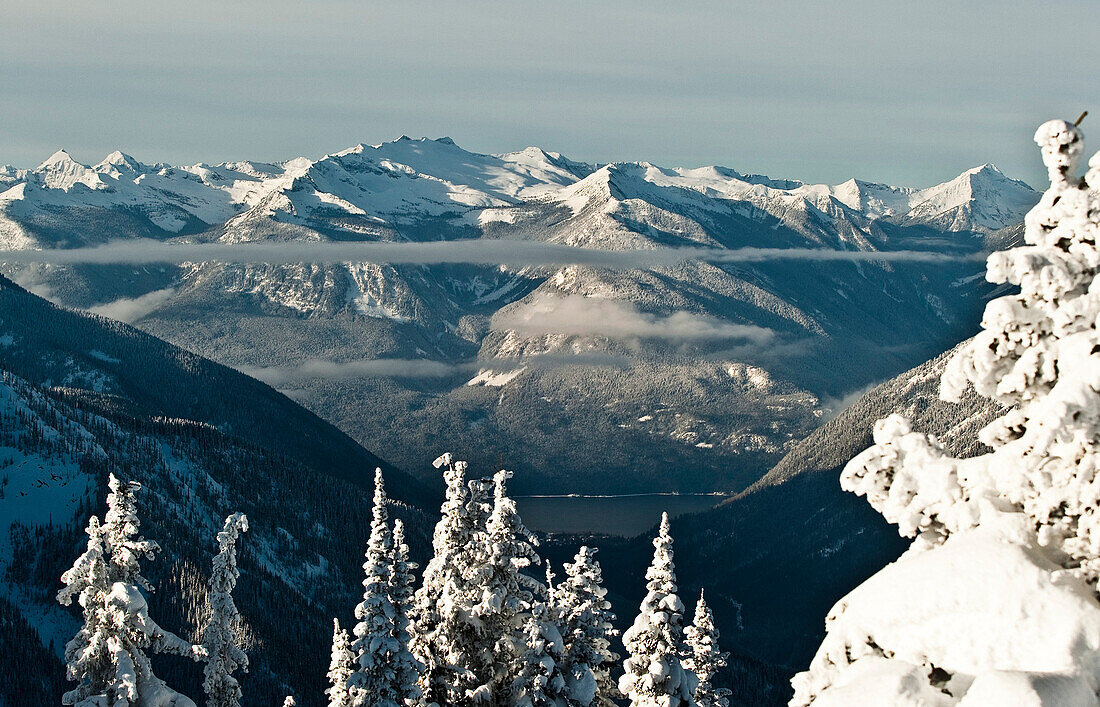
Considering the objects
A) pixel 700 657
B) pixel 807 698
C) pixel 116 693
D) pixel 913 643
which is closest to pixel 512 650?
pixel 116 693

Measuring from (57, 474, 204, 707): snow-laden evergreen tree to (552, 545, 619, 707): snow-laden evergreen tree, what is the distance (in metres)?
12.3

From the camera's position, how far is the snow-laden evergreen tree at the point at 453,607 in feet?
111

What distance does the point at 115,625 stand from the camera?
106 ft

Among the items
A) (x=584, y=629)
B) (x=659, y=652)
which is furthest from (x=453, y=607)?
(x=659, y=652)

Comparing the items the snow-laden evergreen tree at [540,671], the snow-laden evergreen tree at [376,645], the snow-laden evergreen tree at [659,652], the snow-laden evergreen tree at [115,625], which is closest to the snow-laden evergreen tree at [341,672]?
the snow-laden evergreen tree at [376,645]

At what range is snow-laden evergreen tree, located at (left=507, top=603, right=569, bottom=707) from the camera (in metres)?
33.4

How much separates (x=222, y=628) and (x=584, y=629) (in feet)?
45.2

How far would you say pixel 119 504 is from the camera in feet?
110

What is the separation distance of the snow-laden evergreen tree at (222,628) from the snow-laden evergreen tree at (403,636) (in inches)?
334

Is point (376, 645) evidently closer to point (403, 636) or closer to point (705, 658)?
point (403, 636)

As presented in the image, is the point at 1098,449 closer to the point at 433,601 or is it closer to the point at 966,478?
the point at 966,478

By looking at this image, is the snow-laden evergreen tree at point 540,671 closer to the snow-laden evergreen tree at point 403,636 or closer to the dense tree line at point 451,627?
the dense tree line at point 451,627

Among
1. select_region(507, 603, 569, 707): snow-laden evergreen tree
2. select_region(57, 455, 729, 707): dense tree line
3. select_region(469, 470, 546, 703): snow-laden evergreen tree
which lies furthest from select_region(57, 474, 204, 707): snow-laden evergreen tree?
select_region(507, 603, 569, 707): snow-laden evergreen tree

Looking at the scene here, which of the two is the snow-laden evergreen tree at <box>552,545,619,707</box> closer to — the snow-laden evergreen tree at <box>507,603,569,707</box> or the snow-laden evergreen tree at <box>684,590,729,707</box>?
the snow-laden evergreen tree at <box>507,603,569,707</box>
